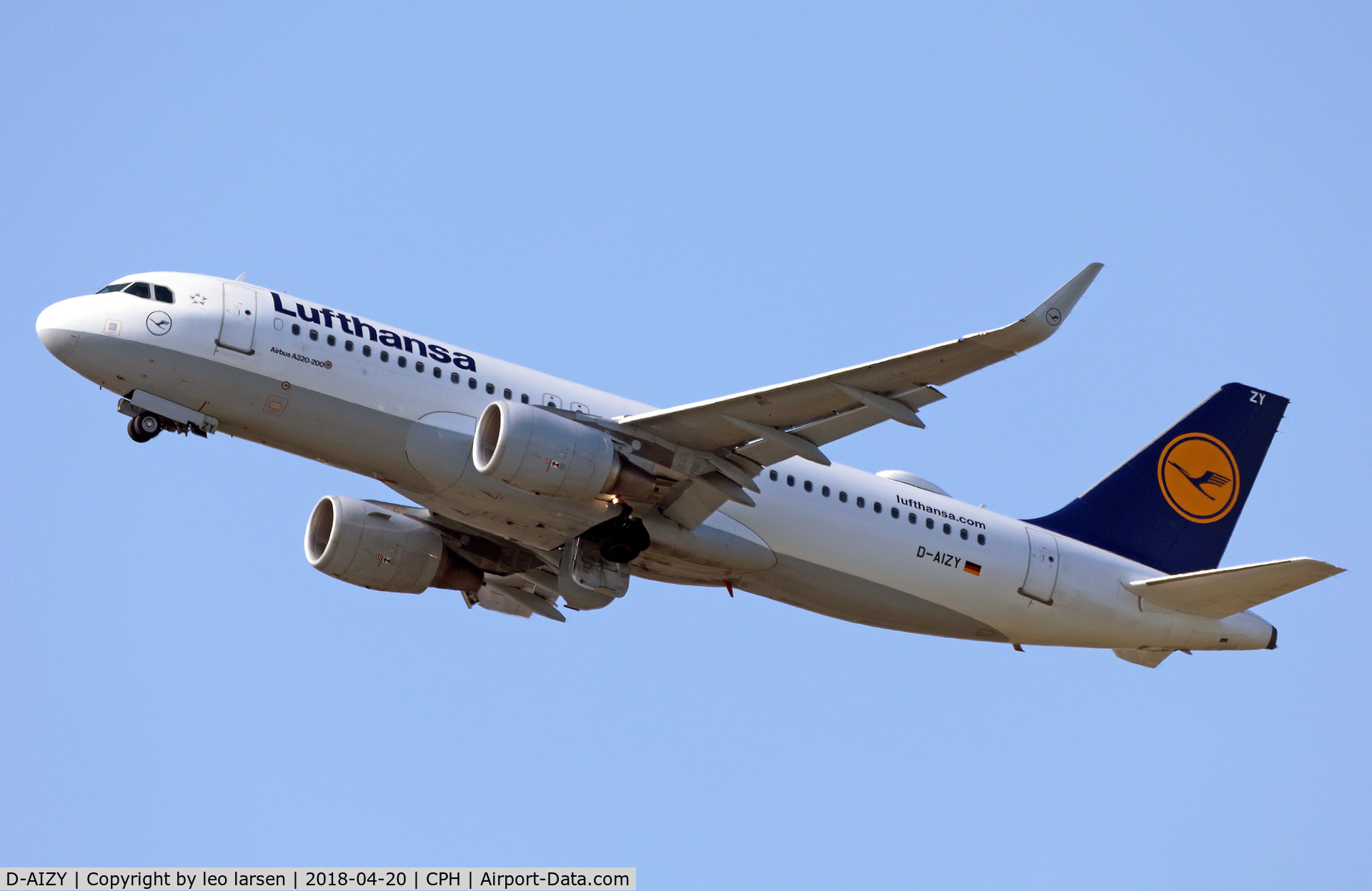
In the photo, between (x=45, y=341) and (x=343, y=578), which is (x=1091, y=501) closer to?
(x=343, y=578)

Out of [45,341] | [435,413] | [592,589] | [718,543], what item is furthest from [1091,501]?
[45,341]

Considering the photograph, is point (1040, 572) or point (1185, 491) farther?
point (1185, 491)

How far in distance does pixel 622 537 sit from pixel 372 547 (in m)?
6.18

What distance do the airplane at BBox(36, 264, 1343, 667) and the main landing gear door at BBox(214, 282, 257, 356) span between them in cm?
4

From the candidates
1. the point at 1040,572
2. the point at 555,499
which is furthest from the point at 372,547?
the point at 1040,572

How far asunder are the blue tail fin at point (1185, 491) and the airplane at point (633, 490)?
0.27ft

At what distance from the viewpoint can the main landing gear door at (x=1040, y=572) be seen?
101ft

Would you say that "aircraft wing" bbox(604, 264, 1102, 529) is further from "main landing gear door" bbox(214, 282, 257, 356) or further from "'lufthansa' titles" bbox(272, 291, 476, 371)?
"main landing gear door" bbox(214, 282, 257, 356)

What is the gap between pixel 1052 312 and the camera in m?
22.4

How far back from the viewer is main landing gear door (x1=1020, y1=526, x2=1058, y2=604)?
30.8 metres

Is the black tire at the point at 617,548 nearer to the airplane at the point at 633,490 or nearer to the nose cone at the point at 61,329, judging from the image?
the airplane at the point at 633,490

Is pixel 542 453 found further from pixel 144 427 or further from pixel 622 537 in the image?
pixel 144 427

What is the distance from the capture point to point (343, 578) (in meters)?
31.2

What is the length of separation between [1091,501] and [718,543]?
968cm
